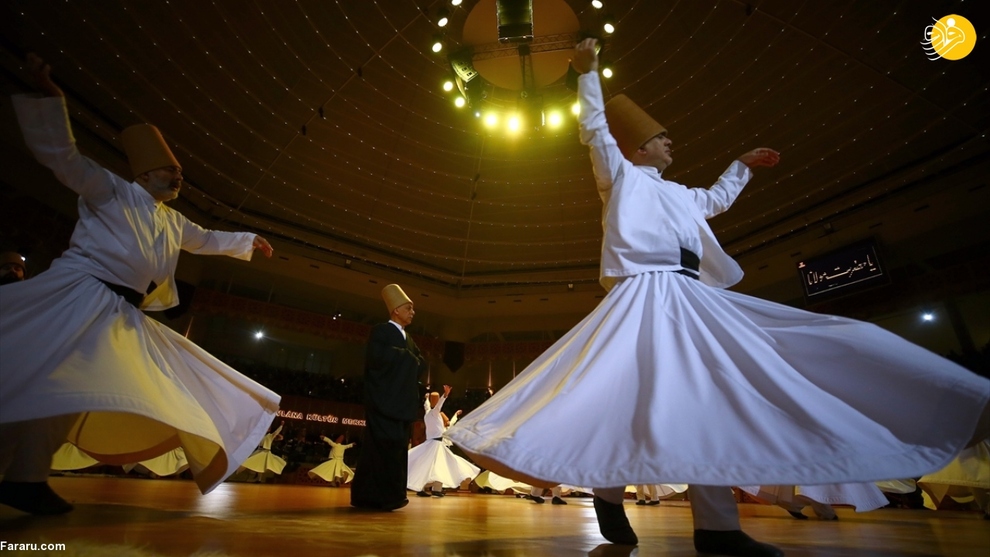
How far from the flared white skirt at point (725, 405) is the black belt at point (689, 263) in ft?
0.45

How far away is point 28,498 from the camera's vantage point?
4.63 ft

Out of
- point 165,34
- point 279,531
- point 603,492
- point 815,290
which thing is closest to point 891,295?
point 815,290

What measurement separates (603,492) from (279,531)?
2.89 feet

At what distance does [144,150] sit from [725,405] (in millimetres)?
2269

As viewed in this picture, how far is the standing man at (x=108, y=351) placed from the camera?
129 cm

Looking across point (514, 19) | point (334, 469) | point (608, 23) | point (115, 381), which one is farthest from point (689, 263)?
point (334, 469)

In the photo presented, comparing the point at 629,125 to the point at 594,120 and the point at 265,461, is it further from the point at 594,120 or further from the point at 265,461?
the point at 265,461

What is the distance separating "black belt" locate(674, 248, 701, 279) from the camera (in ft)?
4.39

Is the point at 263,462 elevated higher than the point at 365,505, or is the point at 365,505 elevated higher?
the point at 263,462

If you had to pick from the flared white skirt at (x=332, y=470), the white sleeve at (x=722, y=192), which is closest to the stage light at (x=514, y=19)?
the white sleeve at (x=722, y=192)

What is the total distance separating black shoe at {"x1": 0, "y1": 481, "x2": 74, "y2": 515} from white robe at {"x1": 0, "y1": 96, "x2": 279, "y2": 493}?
0.89ft

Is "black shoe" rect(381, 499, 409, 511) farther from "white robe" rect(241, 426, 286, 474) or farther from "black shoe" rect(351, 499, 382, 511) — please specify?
"white robe" rect(241, 426, 286, 474)

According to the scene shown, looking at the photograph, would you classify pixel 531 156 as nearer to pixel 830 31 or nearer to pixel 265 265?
pixel 830 31

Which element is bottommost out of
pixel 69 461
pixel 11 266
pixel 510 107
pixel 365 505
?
pixel 365 505
